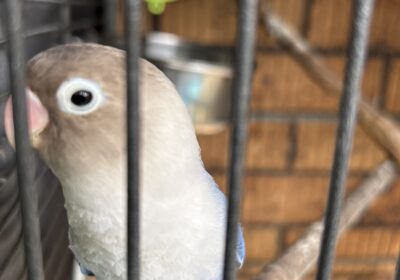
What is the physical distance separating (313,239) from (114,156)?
0.36m

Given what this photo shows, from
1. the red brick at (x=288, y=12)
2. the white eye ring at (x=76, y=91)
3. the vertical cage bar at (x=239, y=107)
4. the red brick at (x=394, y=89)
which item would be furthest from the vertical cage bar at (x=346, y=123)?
the red brick at (x=394, y=89)

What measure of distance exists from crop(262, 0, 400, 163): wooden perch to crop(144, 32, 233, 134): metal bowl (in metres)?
0.12

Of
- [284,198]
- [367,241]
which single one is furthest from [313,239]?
[367,241]

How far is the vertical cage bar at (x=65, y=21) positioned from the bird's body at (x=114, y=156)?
1.37 feet

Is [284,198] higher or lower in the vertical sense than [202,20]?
lower

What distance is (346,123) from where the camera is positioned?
0.24 meters

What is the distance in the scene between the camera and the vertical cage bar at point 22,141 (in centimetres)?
23

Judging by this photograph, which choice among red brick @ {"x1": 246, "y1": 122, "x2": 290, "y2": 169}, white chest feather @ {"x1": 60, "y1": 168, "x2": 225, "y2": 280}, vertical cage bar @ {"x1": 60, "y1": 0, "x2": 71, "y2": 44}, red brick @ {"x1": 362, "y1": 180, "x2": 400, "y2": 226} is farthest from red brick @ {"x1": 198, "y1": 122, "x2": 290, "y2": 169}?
white chest feather @ {"x1": 60, "y1": 168, "x2": 225, "y2": 280}

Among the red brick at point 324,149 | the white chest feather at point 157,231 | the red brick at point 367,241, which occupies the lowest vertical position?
the red brick at point 367,241

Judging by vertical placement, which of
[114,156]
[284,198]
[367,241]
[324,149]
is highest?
[114,156]

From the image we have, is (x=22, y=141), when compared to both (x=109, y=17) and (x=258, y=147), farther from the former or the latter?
(x=258, y=147)

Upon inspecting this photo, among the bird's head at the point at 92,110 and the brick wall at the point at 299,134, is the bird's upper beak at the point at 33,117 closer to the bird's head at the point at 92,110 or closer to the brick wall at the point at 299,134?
the bird's head at the point at 92,110

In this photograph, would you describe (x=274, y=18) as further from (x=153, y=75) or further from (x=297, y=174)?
(x=153, y=75)

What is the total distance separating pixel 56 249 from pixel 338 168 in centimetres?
45
